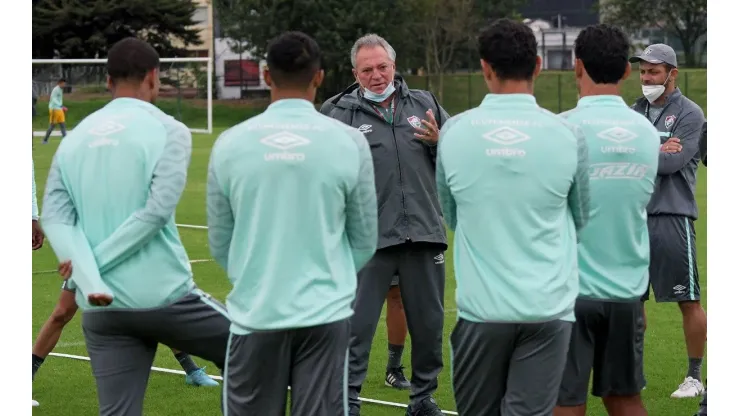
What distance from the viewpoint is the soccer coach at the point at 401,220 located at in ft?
23.6

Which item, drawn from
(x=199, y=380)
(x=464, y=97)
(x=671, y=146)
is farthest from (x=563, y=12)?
(x=671, y=146)

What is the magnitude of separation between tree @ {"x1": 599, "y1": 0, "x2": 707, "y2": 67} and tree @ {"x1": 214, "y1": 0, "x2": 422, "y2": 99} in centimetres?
1141

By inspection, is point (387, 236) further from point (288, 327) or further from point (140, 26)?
point (140, 26)

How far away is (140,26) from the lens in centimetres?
5844

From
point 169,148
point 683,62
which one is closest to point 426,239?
point 169,148

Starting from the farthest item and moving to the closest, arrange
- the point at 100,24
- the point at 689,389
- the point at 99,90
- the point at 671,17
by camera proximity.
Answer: the point at 671,17 → the point at 100,24 → the point at 99,90 → the point at 689,389

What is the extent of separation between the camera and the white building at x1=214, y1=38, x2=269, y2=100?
57875 mm

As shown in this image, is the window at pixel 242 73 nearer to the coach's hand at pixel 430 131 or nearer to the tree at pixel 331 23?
the tree at pixel 331 23

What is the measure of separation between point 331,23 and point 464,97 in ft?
21.7

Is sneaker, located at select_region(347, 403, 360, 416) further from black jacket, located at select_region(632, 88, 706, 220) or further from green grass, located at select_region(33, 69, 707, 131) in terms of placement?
green grass, located at select_region(33, 69, 707, 131)

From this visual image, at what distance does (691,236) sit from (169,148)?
3834 millimetres

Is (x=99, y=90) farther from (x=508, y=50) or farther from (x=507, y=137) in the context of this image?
(x=507, y=137)

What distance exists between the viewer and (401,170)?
23.8 feet

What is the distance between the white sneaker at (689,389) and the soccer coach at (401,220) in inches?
65.0
